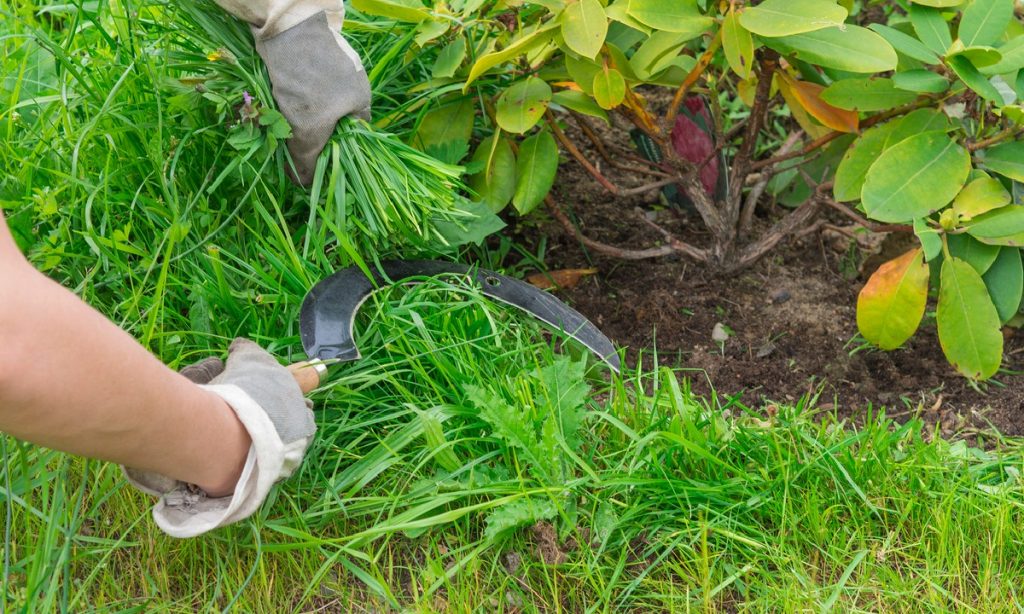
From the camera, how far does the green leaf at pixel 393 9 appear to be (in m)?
1.92

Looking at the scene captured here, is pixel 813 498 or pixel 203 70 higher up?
pixel 203 70

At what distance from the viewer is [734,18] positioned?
72.3 inches

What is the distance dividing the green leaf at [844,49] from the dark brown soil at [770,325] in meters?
0.65

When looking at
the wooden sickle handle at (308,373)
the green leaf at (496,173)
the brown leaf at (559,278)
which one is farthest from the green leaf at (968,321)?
the wooden sickle handle at (308,373)

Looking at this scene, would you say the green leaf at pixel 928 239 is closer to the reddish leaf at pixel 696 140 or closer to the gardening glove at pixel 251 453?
the reddish leaf at pixel 696 140

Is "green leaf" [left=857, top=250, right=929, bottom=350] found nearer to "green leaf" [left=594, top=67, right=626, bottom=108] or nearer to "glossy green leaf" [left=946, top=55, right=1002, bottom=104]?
"glossy green leaf" [left=946, top=55, right=1002, bottom=104]

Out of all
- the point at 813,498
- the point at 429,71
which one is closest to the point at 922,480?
the point at 813,498

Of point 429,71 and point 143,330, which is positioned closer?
point 143,330

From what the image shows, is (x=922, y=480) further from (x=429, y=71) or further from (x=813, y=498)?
(x=429, y=71)

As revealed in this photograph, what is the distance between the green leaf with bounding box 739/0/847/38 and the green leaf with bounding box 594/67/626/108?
258 millimetres

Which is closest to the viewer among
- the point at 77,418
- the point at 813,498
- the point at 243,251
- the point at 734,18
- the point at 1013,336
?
the point at 77,418

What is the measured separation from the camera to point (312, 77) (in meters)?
1.94

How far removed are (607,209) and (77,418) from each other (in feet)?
5.41

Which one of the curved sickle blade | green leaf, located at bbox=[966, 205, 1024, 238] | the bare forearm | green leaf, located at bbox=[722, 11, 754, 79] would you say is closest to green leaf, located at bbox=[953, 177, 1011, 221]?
green leaf, located at bbox=[966, 205, 1024, 238]
